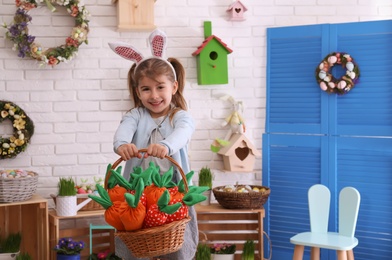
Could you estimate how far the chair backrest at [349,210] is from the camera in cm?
389

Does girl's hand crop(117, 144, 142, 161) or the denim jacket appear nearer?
girl's hand crop(117, 144, 142, 161)

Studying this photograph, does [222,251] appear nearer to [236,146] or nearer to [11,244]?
[236,146]

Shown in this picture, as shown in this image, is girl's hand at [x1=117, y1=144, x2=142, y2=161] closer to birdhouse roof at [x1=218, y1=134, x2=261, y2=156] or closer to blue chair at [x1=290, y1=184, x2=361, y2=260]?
blue chair at [x1=290, y1=184, x2=361, y2=260]

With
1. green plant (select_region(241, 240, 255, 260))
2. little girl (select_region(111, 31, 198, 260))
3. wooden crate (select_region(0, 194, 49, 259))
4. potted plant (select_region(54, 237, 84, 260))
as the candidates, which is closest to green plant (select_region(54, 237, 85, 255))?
potted plant (select_region(54, 237, 84, 260))

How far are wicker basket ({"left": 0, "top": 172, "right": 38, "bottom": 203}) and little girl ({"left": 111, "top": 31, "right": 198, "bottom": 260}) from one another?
128 centimetres

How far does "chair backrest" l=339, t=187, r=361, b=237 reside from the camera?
3887 millimetres

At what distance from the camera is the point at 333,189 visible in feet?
14.3

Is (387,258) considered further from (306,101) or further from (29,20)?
(29,20)

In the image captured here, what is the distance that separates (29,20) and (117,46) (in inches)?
58.7

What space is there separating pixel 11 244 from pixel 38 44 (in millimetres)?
1312

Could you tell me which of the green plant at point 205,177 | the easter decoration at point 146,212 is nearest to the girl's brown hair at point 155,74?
the easter decoration at point 146,212

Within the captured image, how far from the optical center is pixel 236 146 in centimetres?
439

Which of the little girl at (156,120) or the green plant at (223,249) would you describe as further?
the green plant at (223,249)

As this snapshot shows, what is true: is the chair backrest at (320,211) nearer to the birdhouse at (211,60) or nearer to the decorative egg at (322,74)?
the decorative egg at (322,74)
